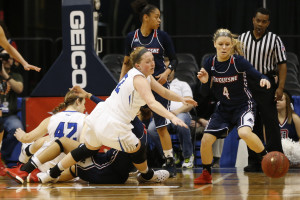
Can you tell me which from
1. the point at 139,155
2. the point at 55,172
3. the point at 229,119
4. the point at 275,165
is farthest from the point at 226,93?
the point at 55,172

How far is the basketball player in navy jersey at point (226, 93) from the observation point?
623 centimetres

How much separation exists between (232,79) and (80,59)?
2.32 meters

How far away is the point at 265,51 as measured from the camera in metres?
A: 7.35

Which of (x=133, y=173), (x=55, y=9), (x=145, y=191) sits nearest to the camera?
(x=145, y=191)

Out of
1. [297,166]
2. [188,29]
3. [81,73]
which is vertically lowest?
[297,166]

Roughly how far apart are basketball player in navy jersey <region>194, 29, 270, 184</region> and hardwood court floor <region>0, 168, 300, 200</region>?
12.8 inches

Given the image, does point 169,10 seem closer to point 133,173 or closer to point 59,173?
point 133,173

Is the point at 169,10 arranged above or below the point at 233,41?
above

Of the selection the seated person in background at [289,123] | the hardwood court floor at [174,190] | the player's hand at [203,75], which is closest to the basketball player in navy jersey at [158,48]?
the hardwood court floor at [174,190]

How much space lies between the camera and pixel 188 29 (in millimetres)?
11070

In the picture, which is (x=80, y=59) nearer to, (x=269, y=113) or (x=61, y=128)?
(x=61, y=128)

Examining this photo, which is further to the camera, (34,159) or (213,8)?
(213,8)

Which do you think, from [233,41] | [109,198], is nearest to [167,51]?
[233,41]

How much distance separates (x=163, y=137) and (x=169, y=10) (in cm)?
467
